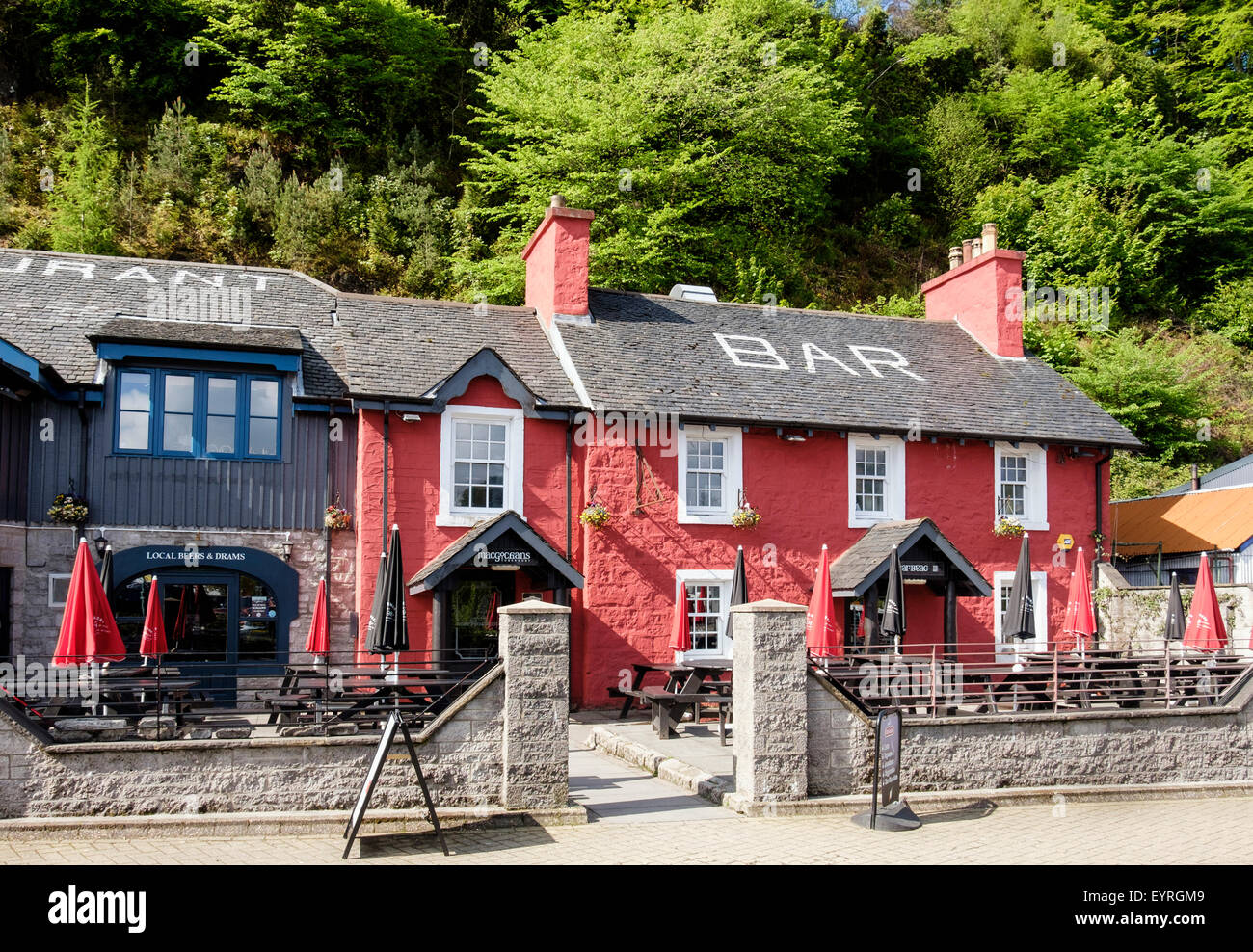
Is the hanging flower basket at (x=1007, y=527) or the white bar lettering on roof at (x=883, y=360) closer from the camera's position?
the hanging flower basket at (x=1007, y=527)

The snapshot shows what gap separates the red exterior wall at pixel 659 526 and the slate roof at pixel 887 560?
93 cm

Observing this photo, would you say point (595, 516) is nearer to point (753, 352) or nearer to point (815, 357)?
point (753, 352)

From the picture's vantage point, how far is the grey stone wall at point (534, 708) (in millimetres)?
10250

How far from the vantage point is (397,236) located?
30.7 m

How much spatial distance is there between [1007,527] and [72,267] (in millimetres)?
18260

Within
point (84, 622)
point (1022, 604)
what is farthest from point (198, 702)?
point (1022, 604)

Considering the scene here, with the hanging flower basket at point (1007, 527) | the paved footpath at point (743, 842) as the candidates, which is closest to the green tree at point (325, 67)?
the hanging flower basket at point (1007, 527)

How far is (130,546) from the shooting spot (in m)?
16.2

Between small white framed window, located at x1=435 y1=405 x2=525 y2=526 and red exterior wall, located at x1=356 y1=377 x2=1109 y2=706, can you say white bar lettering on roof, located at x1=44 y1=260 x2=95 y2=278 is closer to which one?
red exterior wall, located at x1=356 y1=377 x2=1109 y2=706

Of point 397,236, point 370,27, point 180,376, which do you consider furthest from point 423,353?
point 370,27

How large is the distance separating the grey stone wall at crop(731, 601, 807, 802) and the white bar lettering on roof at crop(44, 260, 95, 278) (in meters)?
14.6

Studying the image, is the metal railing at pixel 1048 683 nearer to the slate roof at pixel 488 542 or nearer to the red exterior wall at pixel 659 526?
the red exterior wall at pixel 659 526

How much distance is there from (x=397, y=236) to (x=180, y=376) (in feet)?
48.9

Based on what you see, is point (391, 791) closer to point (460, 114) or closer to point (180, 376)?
point (180, 376)
